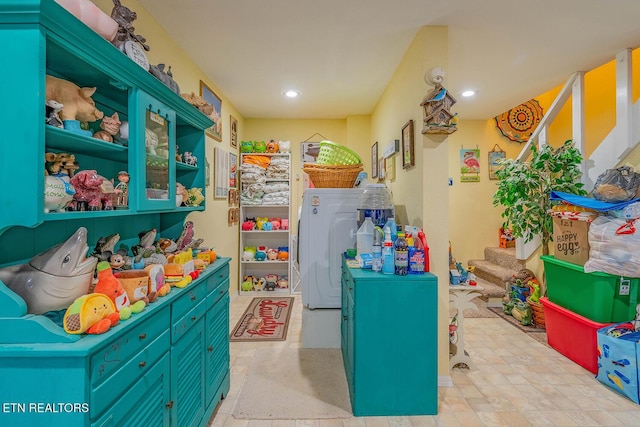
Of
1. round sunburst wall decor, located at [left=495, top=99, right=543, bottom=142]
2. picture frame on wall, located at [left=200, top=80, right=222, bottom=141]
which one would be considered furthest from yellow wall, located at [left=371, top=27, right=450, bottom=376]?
round sunburst wall decor, located at [left=495, top=99, right=543, bottom=142]

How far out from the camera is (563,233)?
108 inches

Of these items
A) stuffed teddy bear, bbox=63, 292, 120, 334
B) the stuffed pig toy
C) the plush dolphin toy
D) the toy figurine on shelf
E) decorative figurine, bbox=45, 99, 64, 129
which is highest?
the stuffed pig toy

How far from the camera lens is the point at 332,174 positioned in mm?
2834

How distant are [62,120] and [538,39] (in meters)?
3.08

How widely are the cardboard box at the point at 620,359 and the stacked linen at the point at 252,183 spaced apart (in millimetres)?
3823

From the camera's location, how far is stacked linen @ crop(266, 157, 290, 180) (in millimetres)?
4488

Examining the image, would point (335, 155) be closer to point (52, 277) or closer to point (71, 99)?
point (71, 99)

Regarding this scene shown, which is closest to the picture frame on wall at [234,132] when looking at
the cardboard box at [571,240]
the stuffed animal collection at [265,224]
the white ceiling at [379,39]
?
the white ceiling at [379,39]

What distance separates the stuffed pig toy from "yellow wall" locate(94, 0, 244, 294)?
0.82 metres

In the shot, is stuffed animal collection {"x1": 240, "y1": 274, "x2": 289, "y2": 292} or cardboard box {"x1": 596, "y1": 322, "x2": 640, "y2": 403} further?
stuffed animal collection {"x1": 240, "y1": 274, "x2": 289, "y2": 292}

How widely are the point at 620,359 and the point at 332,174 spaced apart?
248 cm

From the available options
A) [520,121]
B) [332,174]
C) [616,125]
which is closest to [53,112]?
[332,174]

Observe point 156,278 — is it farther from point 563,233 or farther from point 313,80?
point 563,233

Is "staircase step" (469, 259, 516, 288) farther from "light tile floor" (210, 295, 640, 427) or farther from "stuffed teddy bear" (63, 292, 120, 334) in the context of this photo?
"stuffed teddy bear" (63, 292, 120, 334)
